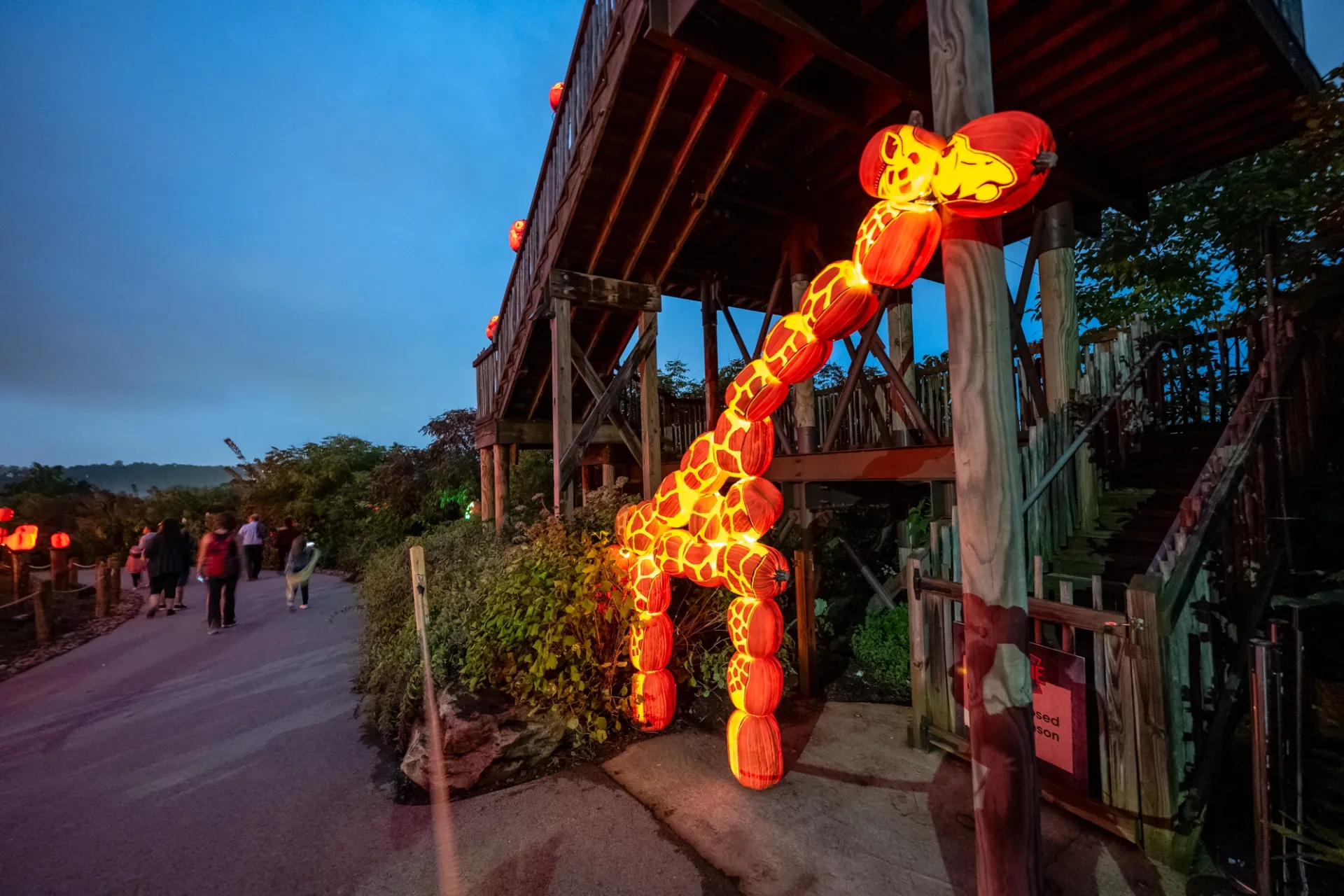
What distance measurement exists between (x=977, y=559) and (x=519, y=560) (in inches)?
138

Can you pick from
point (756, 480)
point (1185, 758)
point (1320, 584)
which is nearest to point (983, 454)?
point (756, 480)

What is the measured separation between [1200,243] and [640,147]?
820 cm

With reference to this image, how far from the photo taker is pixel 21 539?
9328mm

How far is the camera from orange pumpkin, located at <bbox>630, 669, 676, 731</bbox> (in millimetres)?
4016

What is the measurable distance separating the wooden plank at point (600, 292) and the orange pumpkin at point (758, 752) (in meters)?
4.41

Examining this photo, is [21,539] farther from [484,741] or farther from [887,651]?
[887,651]

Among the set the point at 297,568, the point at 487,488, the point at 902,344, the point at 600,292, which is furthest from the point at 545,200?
the point at 297,568

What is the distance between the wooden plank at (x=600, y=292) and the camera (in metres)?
6.16

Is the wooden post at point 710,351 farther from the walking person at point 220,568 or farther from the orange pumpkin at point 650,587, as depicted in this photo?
the walking person at point 220,568

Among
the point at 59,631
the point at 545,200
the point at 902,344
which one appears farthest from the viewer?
the point at 59,631

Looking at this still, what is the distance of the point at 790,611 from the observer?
5512 millimetres

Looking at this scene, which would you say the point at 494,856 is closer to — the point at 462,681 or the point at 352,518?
the point at 462,681

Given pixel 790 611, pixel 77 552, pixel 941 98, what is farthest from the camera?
pixel 77 552

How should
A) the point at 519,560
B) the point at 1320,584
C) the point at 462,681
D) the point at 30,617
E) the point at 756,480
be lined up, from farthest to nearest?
1. the point at 30,617
2. the point at 519,560
3. the point at 462,681
4. the point at 1320,584
5. the point at 756,480
